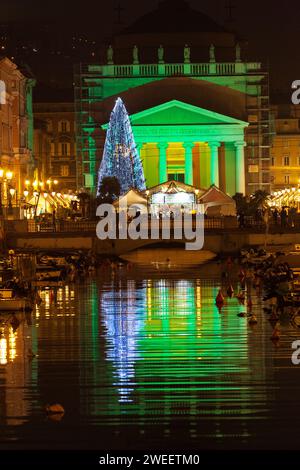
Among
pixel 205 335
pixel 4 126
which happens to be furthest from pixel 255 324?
pixel 4 126

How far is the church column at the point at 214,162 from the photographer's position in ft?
298

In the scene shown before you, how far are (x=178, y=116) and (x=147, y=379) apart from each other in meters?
70.5

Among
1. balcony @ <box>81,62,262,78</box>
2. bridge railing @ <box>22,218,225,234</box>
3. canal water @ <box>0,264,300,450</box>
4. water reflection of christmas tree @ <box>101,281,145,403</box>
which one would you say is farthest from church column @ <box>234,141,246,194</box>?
canal water @ <box>0,264,300,450</box>

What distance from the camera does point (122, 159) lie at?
71.8 metres

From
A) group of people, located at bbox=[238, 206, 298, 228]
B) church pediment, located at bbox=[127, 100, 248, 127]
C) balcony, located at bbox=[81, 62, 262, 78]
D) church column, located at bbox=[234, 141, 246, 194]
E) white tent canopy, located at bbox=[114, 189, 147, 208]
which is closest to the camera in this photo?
group of people, located at bbox=[238, 206, 298, 228]

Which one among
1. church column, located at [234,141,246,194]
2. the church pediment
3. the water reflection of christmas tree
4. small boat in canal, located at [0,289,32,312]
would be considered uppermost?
the church pediment

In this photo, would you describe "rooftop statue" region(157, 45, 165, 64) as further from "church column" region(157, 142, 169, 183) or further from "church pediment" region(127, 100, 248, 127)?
"church column" region(157, 142, 169, 183)

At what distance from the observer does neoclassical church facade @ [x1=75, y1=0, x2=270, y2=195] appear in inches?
3556

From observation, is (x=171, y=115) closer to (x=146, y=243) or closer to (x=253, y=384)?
(x=146, y=243)

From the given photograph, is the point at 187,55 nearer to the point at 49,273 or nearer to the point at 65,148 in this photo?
the point at 65,148

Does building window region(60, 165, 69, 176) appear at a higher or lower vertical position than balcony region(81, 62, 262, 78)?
lower

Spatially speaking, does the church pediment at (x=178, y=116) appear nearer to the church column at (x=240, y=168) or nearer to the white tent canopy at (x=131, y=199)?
the church column at (x=240, y=168)

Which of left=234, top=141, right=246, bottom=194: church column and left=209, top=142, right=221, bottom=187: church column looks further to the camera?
left=234, top=141, right=246, bottom=194: church column

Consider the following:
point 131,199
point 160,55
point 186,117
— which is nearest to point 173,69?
point 160,55
